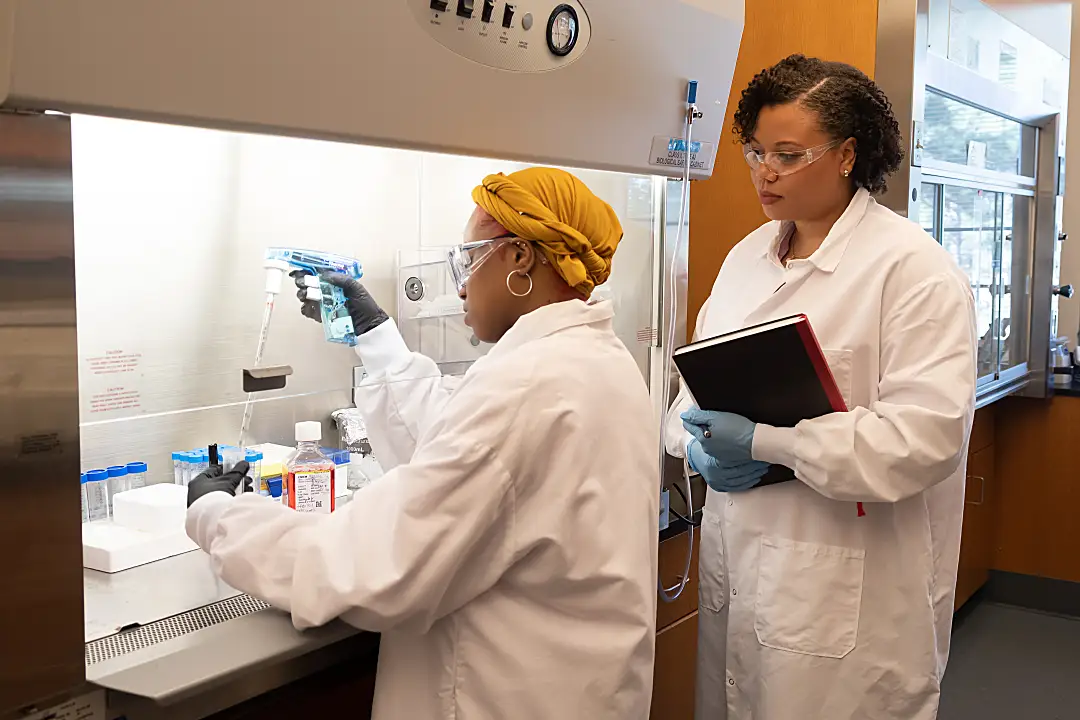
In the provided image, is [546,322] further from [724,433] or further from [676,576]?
[676,576]

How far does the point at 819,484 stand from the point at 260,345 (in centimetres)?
80

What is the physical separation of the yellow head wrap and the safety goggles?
35 millimetres

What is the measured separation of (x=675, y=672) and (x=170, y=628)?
111cm

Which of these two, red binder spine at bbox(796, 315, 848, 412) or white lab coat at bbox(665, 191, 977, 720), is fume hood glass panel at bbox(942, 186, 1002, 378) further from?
red binder spine at bbox(796, 315, 848, 412)

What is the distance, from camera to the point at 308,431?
1395 mm

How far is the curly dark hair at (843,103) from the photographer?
142cm

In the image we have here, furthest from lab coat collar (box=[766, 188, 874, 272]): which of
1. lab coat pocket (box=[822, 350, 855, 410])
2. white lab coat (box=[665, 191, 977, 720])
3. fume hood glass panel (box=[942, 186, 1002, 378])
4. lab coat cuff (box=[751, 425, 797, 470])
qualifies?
fume hood glass panel (box=[942, 186, 1002, 378])

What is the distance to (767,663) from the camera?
56.6 inches

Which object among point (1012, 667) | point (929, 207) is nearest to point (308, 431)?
point (929, 207)

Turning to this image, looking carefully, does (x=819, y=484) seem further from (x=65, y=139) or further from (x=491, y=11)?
(x=65, y=139)

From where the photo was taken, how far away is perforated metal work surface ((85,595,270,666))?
3.11ft

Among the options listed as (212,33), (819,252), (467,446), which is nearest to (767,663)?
(819,252)

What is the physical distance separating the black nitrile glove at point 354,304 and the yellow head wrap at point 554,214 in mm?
278

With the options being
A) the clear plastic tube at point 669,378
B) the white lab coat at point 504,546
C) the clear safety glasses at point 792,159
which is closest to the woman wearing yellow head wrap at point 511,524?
the white lab coat at point 504,546
